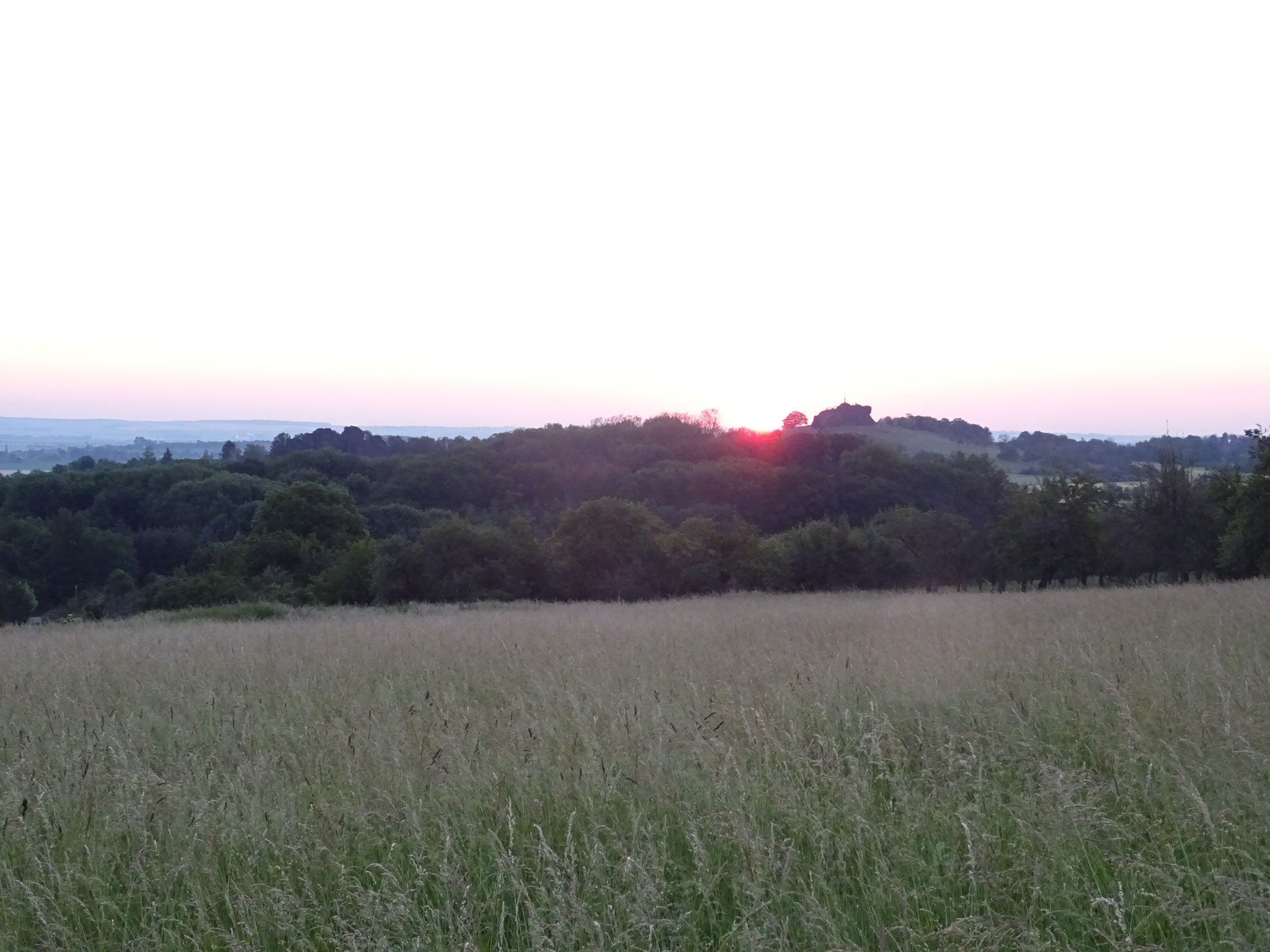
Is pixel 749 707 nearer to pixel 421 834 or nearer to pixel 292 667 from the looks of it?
pixel 421 834

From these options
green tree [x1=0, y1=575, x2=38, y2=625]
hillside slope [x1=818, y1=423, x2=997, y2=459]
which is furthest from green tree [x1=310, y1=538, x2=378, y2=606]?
hillside slope [x1=818, y1=423, x2=997, y2=459]

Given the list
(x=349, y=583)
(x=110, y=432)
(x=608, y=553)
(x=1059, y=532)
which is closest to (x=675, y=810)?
(x=1059, y=532)

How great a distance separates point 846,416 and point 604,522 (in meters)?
82.5

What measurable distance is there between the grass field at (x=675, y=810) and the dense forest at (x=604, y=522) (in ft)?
67.1

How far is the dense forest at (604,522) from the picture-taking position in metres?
26.0

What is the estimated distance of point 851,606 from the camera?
13.6m

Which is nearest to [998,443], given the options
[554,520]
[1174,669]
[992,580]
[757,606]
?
[554,520]

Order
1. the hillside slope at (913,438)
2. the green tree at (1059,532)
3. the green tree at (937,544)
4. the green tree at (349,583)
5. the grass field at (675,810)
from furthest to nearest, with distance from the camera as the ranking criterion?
the hillside slope at (913,438) → the green tree at (349,583) → the green tree at (937,544) → the green tree at (1059,532) → the grass field at (675,810)

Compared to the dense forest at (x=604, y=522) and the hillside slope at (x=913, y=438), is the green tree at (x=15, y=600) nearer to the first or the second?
the dense forest at (x=604, y=522)

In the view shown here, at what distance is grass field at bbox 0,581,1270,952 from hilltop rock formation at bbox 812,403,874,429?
10215 centimetres

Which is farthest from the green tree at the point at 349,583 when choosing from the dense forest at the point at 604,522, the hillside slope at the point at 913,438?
the hillside slope at the point at 913,438

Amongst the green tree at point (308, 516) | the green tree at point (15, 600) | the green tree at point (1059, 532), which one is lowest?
the green tree at point (15, 600)

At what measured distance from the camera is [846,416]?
110 metres

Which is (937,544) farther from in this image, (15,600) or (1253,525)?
(15,600)
